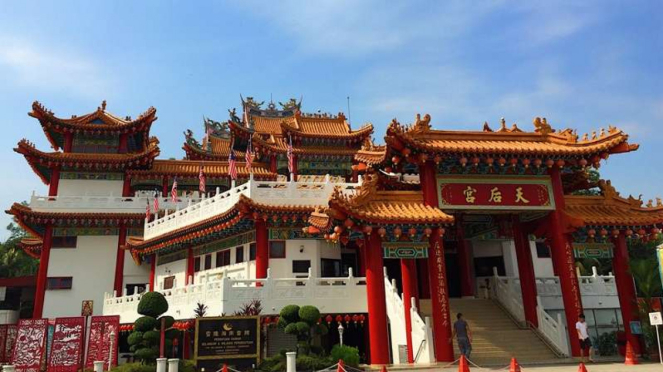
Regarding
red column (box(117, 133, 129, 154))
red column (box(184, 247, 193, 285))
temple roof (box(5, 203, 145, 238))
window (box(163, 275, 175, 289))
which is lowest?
window (box(163, 275, 175, 289))

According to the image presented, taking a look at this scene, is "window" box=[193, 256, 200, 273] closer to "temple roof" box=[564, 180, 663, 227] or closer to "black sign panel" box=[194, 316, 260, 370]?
"black sign panel" box=[194, 316, 260, 370]

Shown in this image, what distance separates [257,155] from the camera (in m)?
34.8

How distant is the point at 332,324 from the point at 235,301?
162 inches

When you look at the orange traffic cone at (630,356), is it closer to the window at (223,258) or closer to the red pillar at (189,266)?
the window at (223,258)

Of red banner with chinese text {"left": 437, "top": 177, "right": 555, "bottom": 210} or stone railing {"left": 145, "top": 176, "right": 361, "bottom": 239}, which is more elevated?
stone railing {"left": 145, "top": 176, "right": 361, "bottom": 239}

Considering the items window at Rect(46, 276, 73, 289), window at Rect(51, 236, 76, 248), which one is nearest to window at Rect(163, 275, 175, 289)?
window at Rect(46, 276, 73, 289)

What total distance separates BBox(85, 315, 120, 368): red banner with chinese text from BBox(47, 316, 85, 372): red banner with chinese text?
314mm

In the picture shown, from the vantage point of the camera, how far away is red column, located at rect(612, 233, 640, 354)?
1650 cm

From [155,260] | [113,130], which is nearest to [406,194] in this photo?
[155,260]

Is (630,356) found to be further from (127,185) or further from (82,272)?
(127,185)

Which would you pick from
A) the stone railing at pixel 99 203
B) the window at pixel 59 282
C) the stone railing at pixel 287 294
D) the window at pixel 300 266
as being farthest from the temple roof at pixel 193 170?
the stone railing at pixel 287 294

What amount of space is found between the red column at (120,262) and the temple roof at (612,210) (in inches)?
964

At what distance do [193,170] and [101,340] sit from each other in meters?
18.8

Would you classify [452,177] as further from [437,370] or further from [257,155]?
[257,155]
